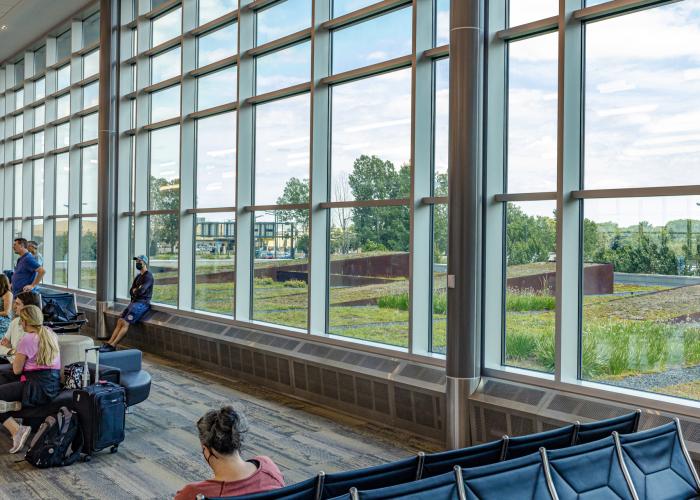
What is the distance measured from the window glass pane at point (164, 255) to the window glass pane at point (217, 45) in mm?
2503

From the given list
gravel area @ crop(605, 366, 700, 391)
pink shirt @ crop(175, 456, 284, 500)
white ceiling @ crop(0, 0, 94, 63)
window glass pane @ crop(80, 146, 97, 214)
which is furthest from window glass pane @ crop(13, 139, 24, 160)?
pink shirt @ crop(175, 456, 284, 500)

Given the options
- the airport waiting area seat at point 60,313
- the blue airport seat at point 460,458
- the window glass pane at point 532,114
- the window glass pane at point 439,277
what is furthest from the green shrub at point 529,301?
the airport waiting area seat at point 60,313

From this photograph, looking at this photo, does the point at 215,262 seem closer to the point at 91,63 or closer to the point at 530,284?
the point at 530,284

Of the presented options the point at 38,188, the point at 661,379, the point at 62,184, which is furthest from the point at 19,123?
the point at 661,379

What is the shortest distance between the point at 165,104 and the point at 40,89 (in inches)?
271

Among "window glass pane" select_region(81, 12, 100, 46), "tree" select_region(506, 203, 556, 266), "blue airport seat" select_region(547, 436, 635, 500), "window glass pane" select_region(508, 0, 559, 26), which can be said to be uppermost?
"window glass pane" select_region(81, 12, 100, 46)

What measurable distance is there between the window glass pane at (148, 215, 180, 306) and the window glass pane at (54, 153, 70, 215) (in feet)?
13.9

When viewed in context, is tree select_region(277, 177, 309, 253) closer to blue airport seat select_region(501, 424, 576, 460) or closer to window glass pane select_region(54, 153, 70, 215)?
blue airport seat select_region(501, 424, 576, 460)

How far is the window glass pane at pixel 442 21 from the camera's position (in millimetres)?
6664

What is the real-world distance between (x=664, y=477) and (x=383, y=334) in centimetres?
413

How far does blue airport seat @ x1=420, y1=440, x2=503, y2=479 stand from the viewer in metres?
2.96

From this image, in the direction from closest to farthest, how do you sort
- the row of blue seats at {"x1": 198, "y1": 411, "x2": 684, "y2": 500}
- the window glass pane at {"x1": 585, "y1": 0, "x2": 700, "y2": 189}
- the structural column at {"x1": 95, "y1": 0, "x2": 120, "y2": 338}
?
the row of blue seats at {"x1": 198, "y1": 411, "x2": 684, "y2": 500}, the window glass pane at {"x1": 585, "y1": 0, "x2": 700, "y2": 189}, the structural column at {"x1": 95, "y1": 0, "x2": 120, "y2": 338}

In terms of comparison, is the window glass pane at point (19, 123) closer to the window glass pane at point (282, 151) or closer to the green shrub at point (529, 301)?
the window glass pane at point (282, 151)

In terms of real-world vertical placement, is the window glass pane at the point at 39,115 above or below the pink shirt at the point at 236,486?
above
